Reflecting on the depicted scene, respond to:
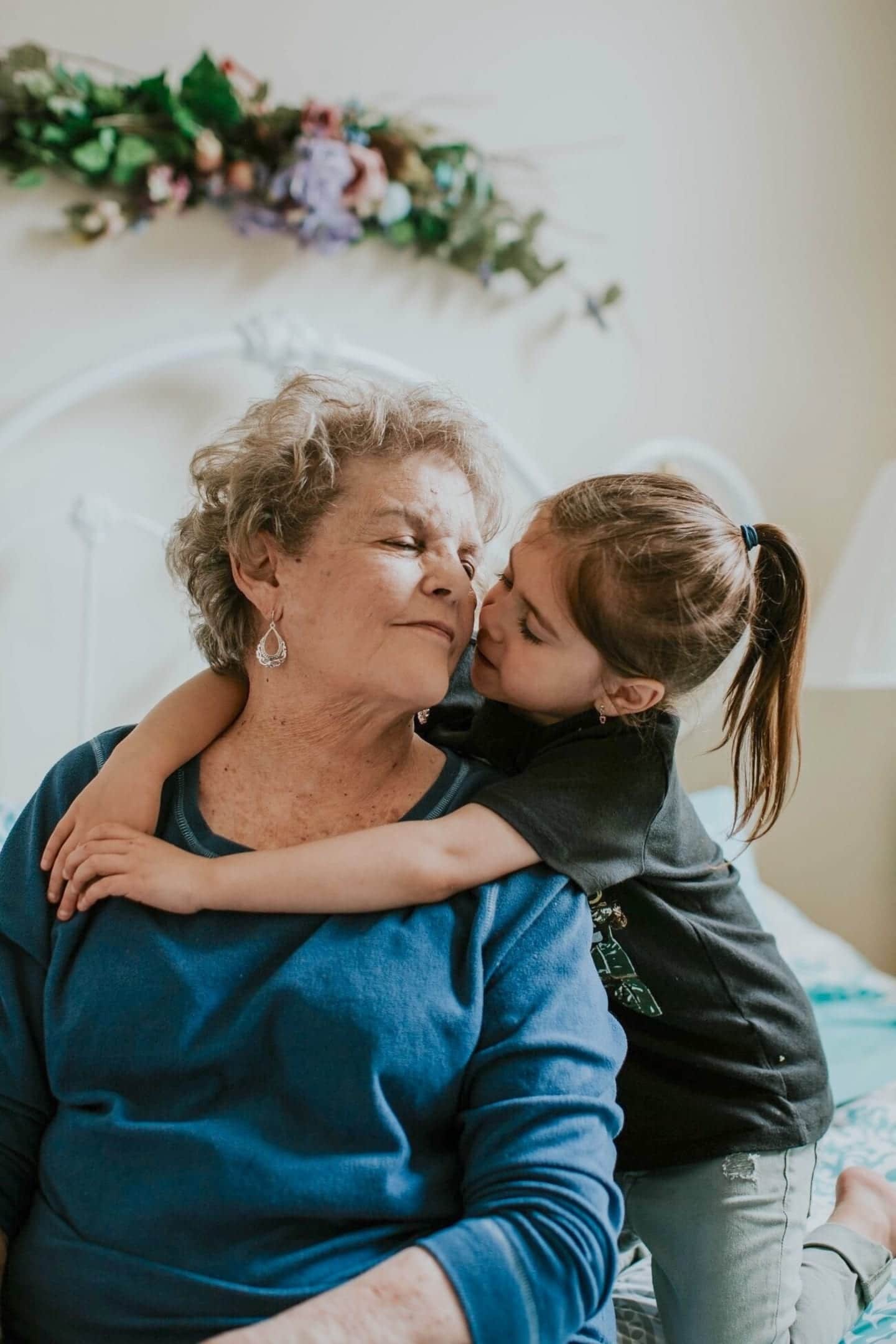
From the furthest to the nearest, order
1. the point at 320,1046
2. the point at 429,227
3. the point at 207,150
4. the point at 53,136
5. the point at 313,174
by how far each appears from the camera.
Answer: the point at 429,227
the point at 313,174
the point at 207,150
the point at 53,136
the point at 320,1046

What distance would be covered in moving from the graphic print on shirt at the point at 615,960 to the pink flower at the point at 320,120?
145 centimetres

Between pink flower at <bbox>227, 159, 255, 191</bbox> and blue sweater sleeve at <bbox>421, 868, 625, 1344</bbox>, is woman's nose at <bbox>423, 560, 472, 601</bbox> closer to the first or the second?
blue sweater sleeve at <bbox>421, 868, 625, 1344</bbox>

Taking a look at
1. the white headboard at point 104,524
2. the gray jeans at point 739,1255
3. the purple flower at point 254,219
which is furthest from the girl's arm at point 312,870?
the purple flower at point 254,219

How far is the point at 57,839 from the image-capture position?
1119 mm

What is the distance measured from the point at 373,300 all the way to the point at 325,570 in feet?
4.00

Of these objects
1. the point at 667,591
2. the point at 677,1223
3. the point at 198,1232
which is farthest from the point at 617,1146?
the point at 667,591

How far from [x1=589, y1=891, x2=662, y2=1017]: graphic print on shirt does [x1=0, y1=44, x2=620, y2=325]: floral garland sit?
1376 mm

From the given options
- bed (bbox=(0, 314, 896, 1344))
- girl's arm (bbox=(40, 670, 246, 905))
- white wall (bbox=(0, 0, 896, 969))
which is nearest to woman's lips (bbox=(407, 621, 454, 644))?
girl's arm (bbox=(40, 670, 246, 905))

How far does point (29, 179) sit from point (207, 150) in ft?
0.94

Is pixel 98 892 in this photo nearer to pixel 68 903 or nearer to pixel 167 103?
pixel 68 903

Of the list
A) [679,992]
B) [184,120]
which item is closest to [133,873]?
[679,992]

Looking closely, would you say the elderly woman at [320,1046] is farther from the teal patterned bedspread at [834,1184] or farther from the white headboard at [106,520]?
the white headboard at [106,520]

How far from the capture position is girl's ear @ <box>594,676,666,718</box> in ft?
4.05

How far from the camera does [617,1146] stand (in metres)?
1.29
